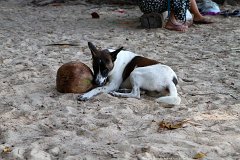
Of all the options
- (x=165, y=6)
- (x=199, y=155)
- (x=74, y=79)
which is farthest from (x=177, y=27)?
(x=199, y=155)

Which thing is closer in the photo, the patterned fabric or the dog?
the dog

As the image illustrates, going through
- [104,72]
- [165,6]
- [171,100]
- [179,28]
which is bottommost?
[179,28]

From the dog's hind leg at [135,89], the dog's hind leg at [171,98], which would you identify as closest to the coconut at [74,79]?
the dog's hind leg at [135,89]

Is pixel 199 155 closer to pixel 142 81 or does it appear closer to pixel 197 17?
pixel 142 81

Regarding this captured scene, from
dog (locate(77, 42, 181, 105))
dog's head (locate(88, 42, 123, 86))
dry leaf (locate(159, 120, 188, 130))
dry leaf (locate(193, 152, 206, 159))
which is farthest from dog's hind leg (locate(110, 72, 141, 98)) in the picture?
dry leaf (locate(193, 152, 206, 159))

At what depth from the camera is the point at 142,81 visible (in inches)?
175

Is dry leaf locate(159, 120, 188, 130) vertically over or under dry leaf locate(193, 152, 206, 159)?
under

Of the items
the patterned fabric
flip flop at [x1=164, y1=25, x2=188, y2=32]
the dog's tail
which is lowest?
flip flop at [x1=164, y1=25, x2=188, y2=32]

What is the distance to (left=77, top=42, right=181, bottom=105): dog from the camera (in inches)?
171

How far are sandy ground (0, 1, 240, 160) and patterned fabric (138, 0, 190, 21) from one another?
348mm

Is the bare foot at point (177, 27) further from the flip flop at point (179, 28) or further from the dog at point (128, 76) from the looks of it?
the dog at point (128, 76)

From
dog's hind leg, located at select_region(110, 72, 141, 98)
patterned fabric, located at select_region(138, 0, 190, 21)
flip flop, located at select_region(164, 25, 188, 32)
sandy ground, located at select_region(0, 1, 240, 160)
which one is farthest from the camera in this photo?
flip flop, located at select_region(164, 25, 188, 32)

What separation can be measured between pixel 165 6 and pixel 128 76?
135 inches

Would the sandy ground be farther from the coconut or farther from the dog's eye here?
the dog's eye
